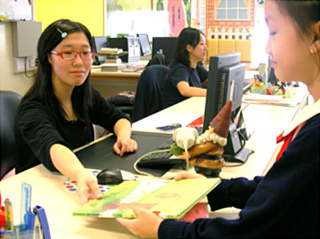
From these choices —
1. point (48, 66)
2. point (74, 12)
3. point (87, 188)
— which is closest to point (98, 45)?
point (74, 12)

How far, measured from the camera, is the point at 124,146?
1586mm

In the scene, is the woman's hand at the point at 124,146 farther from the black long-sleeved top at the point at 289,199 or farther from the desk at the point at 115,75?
the desk at the point at 115,75

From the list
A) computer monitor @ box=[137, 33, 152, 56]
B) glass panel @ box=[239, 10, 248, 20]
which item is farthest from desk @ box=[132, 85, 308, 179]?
glass panel @ box=[239, 10, 248, 20]

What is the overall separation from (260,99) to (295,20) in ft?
7.17

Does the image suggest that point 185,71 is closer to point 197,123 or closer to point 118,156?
point 197,123

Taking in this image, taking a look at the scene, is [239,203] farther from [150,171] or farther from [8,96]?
[8,96]

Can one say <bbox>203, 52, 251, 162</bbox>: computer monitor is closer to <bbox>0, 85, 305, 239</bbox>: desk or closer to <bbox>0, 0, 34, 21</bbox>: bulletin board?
<bbox>0, 85, 305, 239</bbox>: desk

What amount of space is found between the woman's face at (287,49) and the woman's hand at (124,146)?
3.04 ft

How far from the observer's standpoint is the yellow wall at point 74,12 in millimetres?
4230

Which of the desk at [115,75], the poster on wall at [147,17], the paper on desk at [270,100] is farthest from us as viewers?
the poster on wall at [147,17]

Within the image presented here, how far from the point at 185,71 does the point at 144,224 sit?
2.32 metres

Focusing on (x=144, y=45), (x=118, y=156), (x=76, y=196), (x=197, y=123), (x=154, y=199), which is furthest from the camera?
(x=144, y=45)

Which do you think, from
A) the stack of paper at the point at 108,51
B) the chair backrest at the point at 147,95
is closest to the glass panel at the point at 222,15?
the stack of paper at the point at 108,51

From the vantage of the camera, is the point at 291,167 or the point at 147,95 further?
the point at 147,95
